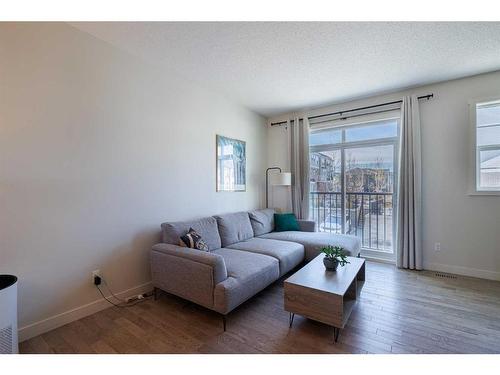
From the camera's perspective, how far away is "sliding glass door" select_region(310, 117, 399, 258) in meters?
3.58

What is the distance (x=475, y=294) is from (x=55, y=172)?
4295 millimetres

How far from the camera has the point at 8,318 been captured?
140cm

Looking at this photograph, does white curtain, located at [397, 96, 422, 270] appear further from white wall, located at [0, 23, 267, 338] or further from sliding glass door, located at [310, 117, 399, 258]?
white wall, located at [0, 23, 267, 338]

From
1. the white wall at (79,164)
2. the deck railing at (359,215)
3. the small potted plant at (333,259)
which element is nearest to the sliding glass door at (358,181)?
the deck railing at (359,215)

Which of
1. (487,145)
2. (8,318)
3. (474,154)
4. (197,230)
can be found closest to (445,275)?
(474,154)

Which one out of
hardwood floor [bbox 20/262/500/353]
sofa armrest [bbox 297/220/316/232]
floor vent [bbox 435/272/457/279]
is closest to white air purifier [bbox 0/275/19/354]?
hardwood floor [bbox 20/262/500/353]

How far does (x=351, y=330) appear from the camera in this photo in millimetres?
1822

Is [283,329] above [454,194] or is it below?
below

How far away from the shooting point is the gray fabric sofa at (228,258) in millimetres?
1904

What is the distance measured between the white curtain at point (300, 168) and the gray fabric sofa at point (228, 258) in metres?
0.75

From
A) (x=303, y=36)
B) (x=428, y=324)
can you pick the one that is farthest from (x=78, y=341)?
(x=303, y=36)

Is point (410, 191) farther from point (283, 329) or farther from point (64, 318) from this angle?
point (64, 318)

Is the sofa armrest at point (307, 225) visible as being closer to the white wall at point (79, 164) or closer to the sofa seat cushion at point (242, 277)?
the sofa seat cushion at point (242, 277)

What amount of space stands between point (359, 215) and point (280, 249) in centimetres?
187
